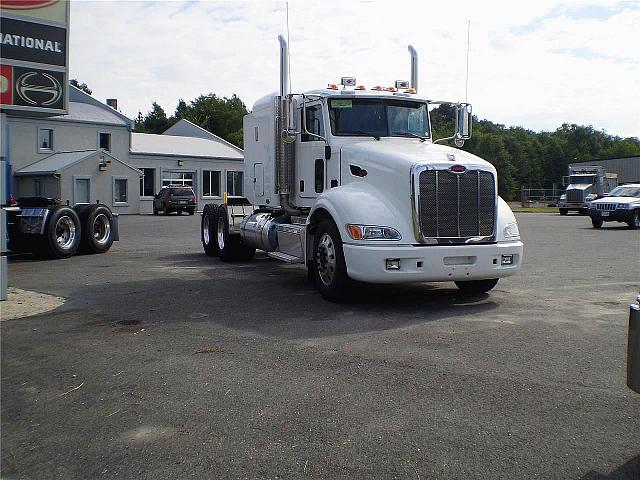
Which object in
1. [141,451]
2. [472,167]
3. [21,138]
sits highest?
[21,138]

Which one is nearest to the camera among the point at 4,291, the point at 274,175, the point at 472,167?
the point at 472,167

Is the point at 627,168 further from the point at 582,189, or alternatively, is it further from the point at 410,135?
the point at 410,135

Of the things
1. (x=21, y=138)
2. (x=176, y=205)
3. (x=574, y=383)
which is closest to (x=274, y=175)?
(x=574, y=383)

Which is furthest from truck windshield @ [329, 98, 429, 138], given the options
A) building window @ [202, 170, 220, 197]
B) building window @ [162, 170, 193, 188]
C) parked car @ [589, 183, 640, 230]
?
building window @ [202, 170, 220, 197]

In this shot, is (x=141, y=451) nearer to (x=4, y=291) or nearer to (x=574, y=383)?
(x=574, y=383)

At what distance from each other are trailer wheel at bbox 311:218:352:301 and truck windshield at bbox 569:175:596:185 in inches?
1506

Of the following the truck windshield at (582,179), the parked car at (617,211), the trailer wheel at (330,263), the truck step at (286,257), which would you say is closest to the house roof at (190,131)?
the truck windshield at (582,179)

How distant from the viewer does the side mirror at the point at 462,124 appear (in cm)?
1091

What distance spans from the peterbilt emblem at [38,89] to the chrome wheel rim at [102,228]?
17.0 ft

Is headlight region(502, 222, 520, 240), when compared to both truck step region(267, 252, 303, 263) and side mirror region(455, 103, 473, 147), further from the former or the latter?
truck step region(267, 252, 303, 263)

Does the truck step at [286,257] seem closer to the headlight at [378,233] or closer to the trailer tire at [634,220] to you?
the headlight at [378,233]

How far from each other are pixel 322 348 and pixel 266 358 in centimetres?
64

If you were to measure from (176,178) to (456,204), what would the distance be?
1729 inches

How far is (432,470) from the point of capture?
3949 millimetres
